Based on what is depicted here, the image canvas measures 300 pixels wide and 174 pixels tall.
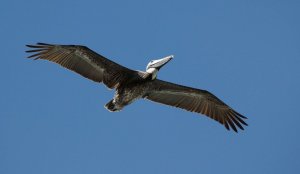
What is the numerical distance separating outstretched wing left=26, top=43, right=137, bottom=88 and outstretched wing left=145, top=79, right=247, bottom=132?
47.1 inches

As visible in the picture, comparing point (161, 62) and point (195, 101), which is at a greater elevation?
point (161, 62)

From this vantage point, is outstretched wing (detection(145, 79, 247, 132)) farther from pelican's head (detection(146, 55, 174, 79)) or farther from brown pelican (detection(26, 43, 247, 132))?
pelican's head (detection(146, 55, 174, 79))

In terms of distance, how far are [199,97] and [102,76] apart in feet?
10.6

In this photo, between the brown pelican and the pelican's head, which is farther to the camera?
the pelican's head

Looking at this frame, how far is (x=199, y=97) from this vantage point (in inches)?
851

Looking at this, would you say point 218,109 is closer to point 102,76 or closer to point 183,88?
point 183,88

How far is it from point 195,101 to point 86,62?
145 inches

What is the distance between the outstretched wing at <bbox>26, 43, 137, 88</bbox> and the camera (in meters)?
19.9

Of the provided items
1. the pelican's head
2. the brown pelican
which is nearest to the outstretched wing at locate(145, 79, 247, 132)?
the brown pelican

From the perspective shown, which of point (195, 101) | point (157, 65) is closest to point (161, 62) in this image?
point (157, 65)

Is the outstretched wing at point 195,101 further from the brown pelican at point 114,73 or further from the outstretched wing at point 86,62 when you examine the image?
the outstretched wing at point 86,62

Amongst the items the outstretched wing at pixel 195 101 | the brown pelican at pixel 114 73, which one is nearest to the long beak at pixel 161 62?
the brown pelican at pixel 114 73

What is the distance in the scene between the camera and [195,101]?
2164 cm

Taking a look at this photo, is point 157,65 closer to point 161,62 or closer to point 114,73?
point 161,62
